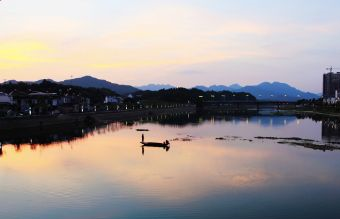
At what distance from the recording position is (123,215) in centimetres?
2139

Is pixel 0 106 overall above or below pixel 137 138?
above

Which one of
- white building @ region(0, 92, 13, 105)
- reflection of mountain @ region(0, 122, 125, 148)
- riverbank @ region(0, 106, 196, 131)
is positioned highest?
white building @ region(0, 92, 13, 105)

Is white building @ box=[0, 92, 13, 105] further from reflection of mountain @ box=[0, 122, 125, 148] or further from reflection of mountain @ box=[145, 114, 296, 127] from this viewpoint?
reflection of mountain @ box=[145, 114, 296, 127]

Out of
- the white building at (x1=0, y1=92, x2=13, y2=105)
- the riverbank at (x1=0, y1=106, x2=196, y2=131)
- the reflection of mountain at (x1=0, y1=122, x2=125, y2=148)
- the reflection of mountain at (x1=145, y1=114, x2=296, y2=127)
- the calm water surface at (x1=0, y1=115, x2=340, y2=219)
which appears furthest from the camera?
the reflection of mountain at (x1=145, y1=114, x2=296, y2=127)

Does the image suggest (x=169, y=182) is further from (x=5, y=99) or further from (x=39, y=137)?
(x=5, y=99)

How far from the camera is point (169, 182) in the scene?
1148 inches

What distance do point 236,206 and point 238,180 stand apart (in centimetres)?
700

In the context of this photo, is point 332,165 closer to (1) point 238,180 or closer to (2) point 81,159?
(1) point 238,180

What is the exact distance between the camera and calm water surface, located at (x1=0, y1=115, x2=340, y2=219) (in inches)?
880

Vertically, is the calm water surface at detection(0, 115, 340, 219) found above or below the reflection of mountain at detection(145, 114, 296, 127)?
below

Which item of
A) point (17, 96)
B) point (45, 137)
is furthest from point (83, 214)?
point (17, 96)

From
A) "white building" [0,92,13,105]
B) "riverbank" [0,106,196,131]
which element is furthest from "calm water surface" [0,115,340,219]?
"white building" [0,92,13,105]

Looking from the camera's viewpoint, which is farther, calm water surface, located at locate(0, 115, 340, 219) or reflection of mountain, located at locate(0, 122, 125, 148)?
reflection of mountain, located at locate(0, 122, 125, 148)

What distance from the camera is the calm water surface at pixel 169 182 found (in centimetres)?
2236
